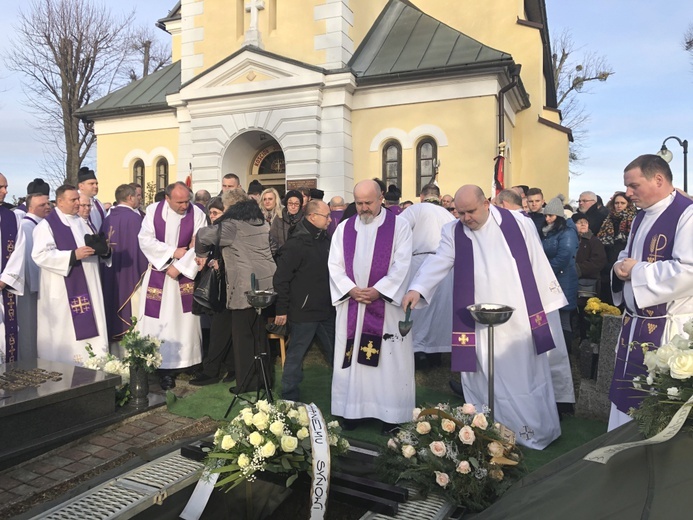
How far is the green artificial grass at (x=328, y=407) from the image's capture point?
471 centimetres

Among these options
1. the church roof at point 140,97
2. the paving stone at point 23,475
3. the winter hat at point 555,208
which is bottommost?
the paving stone at point 23,475

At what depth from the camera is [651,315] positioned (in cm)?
387

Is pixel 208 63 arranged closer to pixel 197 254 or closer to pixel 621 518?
pixel 197 254

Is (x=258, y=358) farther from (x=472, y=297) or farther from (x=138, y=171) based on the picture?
(x=138, y=171)

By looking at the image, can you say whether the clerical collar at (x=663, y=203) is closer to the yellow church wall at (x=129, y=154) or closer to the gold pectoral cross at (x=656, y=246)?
the gold pectoral cross at (x=656, y=246)

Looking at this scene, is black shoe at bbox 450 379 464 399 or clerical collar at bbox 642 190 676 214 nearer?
clerical collar at bbox 642 190 676 214

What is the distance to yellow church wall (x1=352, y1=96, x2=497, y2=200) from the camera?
13867 millimetres

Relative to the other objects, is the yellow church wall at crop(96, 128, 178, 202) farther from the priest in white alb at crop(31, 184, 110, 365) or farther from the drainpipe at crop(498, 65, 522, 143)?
the priest in white alb at crop(31, 184, 110, 365)

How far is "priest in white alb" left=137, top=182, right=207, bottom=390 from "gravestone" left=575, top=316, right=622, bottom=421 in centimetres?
433

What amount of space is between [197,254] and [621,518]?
202 inches

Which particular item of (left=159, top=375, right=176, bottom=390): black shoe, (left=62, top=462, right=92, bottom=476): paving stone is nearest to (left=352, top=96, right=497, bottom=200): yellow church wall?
(left=159, top=375, right=176, bottom=390): black shoe

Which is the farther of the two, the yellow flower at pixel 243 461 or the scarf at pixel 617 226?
the scarf at pixel 617 226

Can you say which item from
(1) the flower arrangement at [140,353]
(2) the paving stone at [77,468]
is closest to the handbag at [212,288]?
(1) the flower arrangement at [140,353]

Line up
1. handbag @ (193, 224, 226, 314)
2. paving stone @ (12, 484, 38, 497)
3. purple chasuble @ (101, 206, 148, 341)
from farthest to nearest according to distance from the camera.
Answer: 1. purple chasuble @ (101, 206, 148, 341)
2. handbag @ (193, 224, 226, 314)
3. paving stone @ (12, 484, 38, 497)
